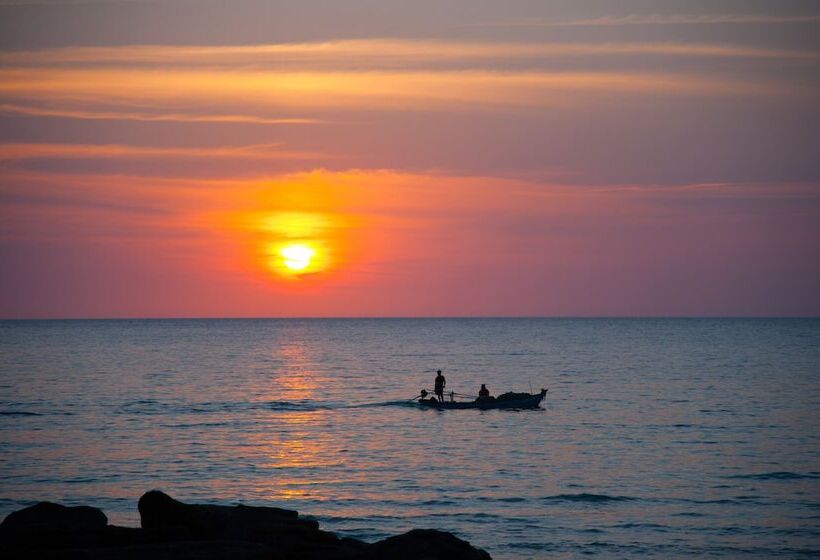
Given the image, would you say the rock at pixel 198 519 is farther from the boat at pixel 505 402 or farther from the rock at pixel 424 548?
the boat at pixel 505 402

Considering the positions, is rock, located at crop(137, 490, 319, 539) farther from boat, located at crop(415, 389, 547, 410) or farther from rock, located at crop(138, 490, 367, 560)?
boat, located at crop(415, 389, 547, 410)

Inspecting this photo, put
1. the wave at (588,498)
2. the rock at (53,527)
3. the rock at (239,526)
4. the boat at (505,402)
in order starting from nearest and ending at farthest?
the rock at (53,527)
the rock at (239,526)
the wave at (588,498)
the boat at (505,402)

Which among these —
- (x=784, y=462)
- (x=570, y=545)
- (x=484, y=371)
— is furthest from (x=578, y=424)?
(x=484, y=371)

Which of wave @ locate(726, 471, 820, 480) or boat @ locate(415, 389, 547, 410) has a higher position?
boat @ locate(415, 389, 547, 410)

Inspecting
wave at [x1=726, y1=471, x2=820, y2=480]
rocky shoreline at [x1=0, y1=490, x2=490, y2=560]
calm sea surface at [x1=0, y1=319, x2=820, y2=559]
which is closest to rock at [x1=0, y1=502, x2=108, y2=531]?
rocky shoreline at [x1=0, y1=490, x2=490, y2=560]

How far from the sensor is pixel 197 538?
19.6 metres

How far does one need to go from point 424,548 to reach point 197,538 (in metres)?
4.67

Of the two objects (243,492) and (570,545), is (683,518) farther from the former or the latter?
(243,492)

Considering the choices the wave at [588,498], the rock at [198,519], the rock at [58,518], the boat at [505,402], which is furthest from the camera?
the boat at [505,402]

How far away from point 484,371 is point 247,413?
4594 centimetres

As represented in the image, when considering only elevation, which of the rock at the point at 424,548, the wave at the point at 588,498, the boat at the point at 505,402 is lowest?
the wave at the point at 588,498

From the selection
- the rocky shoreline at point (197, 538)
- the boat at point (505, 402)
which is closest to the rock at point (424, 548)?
the rocky shoreline at point (197, 538)

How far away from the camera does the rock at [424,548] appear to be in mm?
18411

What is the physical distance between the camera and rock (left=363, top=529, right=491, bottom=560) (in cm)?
1841
